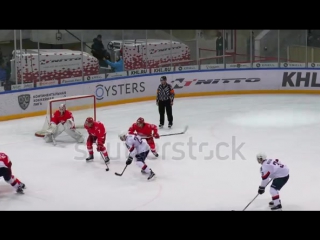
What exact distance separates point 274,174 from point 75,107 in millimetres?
6398

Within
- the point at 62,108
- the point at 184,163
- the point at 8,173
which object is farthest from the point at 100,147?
the point at 8,173

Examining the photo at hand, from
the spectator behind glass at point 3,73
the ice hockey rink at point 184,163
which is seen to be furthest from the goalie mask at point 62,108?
the spectator behind glass at point 3,73

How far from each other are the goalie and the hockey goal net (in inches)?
21.6

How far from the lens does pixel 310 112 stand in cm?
1725

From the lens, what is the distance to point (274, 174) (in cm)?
1013

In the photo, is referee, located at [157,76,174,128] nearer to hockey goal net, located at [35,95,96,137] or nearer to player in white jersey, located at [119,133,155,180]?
hockey goal net, located at [35,95,96,137]

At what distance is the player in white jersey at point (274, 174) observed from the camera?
10070 millimetres

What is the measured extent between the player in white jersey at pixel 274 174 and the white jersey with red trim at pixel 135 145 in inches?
88.6

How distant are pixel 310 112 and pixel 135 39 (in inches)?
201

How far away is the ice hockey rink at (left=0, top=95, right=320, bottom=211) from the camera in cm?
1084

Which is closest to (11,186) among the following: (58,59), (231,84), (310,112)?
(58,59)

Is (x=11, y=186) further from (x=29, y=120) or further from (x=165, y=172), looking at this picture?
(x=29, y=120)

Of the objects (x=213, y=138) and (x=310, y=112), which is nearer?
(x=213, y=138)
